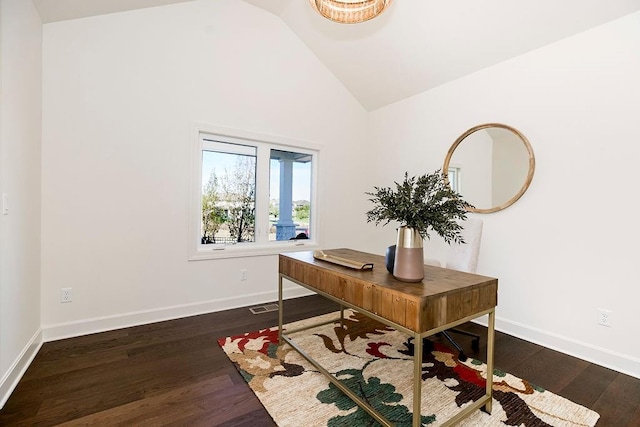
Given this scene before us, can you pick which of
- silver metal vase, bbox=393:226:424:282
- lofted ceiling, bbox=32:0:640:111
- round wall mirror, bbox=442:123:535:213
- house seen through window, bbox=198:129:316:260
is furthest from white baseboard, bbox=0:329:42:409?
round wall mirror, bbox=442:123:535:213

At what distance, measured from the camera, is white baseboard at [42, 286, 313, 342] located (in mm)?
2573

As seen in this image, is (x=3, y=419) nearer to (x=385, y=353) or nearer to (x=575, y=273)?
Result: (x=385, y=353)

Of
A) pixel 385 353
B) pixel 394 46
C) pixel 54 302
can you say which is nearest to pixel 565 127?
pixel 394 46

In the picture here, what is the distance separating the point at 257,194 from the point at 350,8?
220 cm

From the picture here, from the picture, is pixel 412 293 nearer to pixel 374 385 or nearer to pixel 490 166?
pixel 374 385

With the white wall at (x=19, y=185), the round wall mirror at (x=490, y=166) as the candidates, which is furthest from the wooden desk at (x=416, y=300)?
the white wall at (x=19, y=185)

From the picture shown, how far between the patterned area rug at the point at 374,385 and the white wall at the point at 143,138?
3.47 feet

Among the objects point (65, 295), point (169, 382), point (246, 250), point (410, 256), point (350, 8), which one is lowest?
point (169, 382)

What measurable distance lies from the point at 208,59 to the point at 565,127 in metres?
3.43

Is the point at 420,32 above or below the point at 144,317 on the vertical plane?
above

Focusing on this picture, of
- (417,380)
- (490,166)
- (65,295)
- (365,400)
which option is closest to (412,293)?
(417,380)

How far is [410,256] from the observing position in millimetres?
1588

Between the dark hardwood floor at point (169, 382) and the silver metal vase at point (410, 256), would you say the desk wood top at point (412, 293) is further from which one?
the dark hardwood floor at point (169, 382)

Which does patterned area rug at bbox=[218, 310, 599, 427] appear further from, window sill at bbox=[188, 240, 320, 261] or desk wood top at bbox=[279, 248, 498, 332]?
window sill at bbox=[188, 240, 320, 261]
